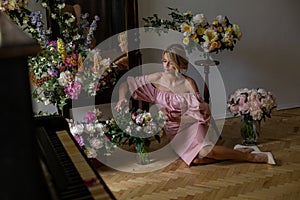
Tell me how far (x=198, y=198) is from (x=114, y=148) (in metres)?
0.88

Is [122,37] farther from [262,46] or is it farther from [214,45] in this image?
[262,46]

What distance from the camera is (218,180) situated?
3.09 meters

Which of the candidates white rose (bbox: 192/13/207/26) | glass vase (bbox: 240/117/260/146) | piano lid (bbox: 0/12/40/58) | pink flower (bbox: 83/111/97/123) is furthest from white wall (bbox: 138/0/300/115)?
piano lid (bbox: 0/12/40/58)

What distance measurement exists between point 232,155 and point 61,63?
145cm

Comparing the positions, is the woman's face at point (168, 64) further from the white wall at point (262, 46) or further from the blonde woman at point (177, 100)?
the white wall at point (262, 46)

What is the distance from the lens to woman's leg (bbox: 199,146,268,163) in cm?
337

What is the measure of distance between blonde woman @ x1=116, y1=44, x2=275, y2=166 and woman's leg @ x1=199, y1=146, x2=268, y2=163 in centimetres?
4

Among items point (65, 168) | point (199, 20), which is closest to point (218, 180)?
point (199, 20)

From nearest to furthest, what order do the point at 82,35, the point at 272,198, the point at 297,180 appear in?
the point at 272,198
the point at 297,180
the point at 82,35

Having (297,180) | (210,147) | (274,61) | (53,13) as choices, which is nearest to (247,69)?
(274,61)

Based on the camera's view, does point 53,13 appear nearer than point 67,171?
No

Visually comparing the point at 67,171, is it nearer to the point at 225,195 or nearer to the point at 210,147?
the point at 225,195

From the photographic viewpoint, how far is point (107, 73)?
3.35 metres

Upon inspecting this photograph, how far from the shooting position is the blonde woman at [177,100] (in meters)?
3.53
